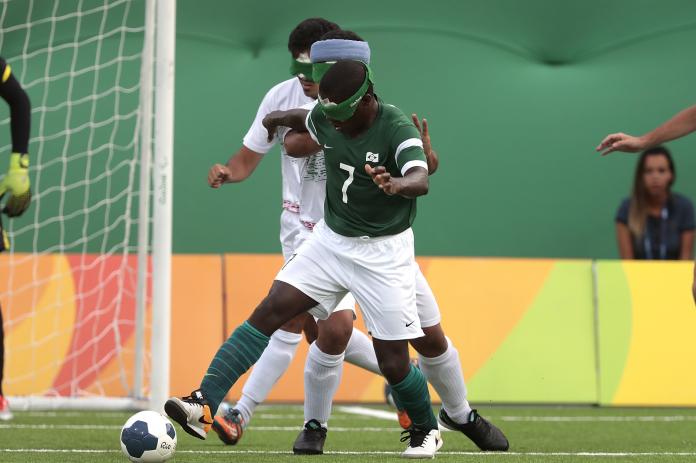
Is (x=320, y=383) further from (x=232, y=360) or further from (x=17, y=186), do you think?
(x=17, y=186)

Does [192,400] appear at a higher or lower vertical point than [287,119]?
lower

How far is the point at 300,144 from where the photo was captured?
5.66 meters

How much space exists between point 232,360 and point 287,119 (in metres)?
1.18

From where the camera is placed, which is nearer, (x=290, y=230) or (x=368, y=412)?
(x=290, y=230)

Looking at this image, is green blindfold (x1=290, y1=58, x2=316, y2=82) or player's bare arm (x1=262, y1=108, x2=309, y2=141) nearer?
player's bare arm (x1=262, y1=108, x2=309, y2=141)

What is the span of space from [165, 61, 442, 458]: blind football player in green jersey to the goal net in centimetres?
288

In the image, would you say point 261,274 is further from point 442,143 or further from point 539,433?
point 539,433

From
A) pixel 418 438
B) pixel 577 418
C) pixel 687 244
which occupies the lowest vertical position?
pixel 577 418

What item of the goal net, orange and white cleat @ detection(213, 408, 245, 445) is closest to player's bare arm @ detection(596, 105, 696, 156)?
orange and white cleat @ detection(213, 408, 245, 445)

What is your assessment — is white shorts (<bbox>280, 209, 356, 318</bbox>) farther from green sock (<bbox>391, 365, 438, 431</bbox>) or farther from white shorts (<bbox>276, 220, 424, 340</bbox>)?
green sock (<bbox>391, 365, 438, 431</bbox>)

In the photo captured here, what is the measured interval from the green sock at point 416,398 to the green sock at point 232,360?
0.61 meters

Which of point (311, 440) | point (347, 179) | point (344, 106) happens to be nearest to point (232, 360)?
point (311, 440)

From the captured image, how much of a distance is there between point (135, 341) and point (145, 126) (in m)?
1.53

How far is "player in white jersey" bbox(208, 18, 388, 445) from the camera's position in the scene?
5801 millimetres
